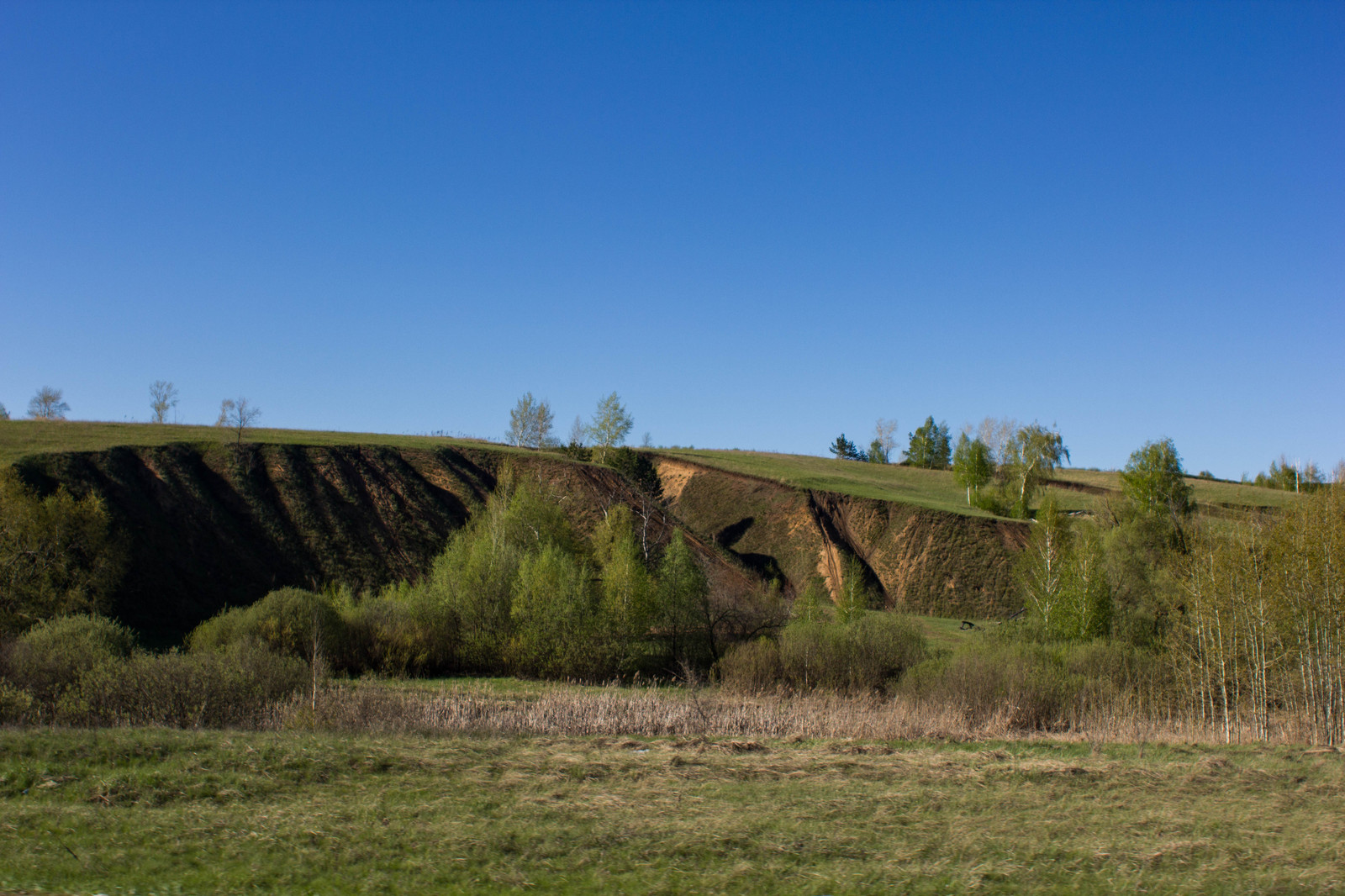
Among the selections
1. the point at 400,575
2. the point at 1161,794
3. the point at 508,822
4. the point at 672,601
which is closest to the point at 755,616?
the point at 672,601

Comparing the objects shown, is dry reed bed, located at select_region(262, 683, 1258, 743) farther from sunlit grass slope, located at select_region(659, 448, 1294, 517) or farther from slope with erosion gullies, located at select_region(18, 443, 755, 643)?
sunlit grass slope, located at select_region(659, 448, 1294, 517)

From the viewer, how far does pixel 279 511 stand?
179 feet

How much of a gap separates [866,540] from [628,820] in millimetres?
56359

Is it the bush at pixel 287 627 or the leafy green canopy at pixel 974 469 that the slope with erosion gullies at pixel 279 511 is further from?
the leafy green canopy at pixel 974 469

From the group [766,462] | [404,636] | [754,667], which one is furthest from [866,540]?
[404,636]

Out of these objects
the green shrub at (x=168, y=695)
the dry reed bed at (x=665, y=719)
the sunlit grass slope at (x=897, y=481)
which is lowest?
the dry reed bed at (x=665, y=719)

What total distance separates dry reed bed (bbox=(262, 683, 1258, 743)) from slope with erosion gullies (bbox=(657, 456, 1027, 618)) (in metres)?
33.0

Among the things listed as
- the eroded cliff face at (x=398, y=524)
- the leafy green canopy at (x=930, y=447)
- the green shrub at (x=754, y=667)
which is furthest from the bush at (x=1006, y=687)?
the leafy green canopy at (x=930, y=447)

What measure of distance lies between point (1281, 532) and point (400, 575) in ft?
147

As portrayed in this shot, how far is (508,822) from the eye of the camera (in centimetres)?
1136

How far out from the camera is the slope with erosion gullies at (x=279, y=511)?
45500 mm

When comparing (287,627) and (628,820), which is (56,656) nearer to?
(287,627)

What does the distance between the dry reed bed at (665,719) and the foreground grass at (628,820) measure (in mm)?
3756

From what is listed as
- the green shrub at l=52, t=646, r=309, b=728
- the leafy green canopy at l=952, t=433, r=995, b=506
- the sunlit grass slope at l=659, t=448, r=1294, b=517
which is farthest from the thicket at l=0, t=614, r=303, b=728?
the leafy green canopy at l=952, t=433, r=995, b=506
